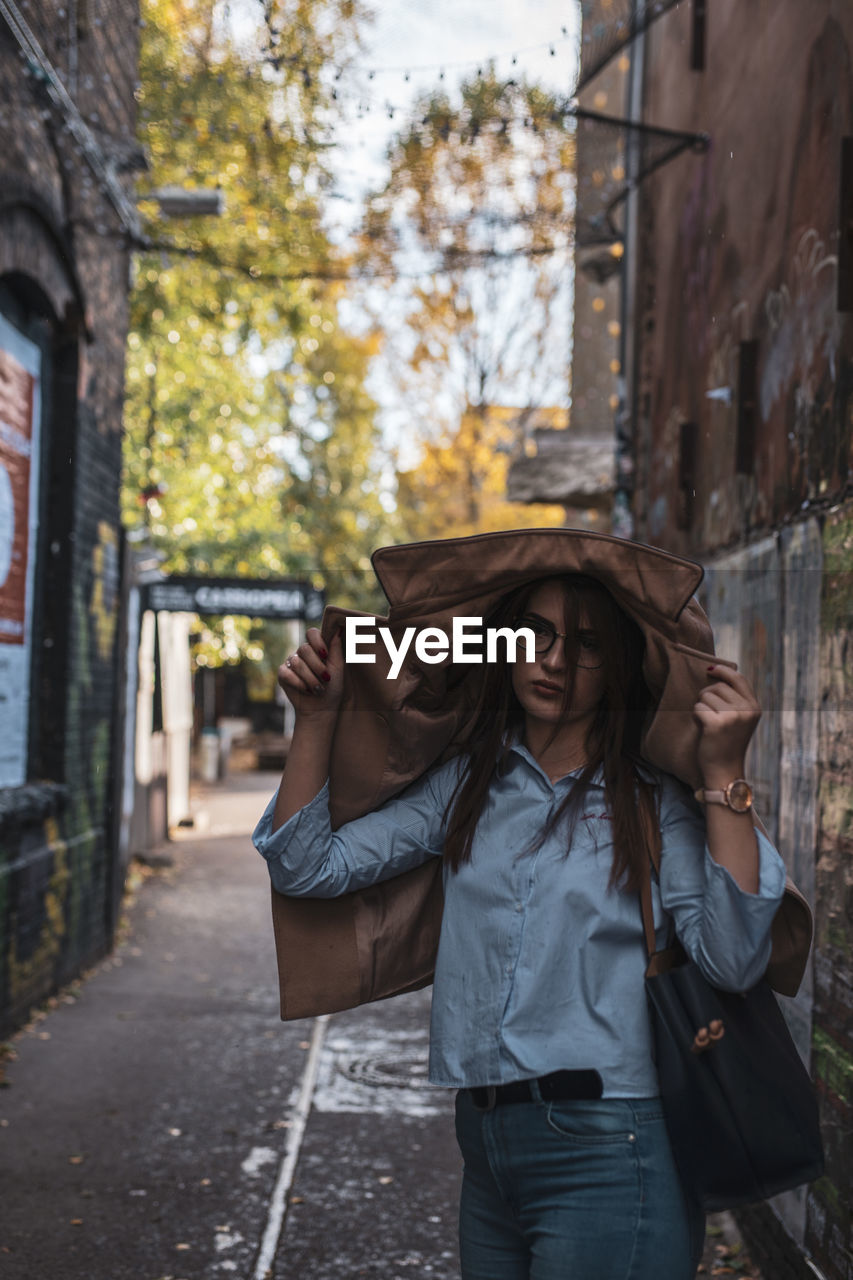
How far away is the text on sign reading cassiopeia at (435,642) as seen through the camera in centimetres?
253

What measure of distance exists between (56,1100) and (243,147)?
18.4 ft

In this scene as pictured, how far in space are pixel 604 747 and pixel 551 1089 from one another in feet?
1.97

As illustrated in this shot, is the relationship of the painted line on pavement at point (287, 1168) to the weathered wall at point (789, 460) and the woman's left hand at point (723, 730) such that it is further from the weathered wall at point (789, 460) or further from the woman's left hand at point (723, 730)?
the woman's left hand at point (723, 730)

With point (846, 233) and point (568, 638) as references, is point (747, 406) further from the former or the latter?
point (568, 638)

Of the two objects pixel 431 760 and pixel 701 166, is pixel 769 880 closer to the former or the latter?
pixel 431 760

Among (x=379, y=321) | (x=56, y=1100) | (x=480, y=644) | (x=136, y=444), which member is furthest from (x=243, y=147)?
(x=379, y=321)

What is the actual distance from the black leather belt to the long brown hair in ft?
1.05

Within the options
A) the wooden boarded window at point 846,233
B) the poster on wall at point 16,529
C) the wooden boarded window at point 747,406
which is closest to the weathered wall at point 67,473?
the poster on wall at point 16,529

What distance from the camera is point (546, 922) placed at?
2.32m

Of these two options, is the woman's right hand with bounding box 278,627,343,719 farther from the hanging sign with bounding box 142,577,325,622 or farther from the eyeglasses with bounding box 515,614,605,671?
the hanging sign with bounding box 142,577,325,622

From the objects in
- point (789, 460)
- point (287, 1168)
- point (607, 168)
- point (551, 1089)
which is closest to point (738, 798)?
point (551, 1089)

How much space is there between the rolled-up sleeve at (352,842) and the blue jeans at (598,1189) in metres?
0.49

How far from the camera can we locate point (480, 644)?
2625mm

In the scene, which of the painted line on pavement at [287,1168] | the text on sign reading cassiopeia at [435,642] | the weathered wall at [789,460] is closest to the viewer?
the text on sign reading cassiopeia at [435,642]
